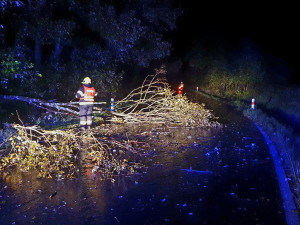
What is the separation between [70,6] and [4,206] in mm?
10908

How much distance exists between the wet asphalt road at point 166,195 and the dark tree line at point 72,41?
6112 millimetres

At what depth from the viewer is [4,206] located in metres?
4.71

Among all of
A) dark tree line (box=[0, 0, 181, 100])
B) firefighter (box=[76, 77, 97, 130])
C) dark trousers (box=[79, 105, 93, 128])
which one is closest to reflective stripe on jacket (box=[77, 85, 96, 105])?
firefighter (box=[76, 77, 97, 130])

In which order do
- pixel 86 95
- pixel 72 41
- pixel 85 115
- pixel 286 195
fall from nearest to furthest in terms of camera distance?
pixel 286 195 < pixel 86 95 < pixel 85 115 < pixel 72 41

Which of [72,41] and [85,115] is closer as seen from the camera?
[85,115]

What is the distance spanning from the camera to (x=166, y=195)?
16.8 feet

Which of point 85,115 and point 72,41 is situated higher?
point 72,41

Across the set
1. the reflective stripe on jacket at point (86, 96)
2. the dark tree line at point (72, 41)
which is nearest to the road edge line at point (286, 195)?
the reflective stripe on jacket at point (86, 96)

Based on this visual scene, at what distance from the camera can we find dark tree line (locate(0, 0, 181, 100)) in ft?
38.2

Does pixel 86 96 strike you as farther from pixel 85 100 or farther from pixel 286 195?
pixel 286 195

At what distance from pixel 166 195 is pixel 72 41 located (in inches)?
474

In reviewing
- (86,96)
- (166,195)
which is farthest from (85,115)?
(166,195)

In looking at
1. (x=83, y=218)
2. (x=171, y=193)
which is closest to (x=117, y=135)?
(x=171, y=193)

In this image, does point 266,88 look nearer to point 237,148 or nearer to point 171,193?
point 237,148
